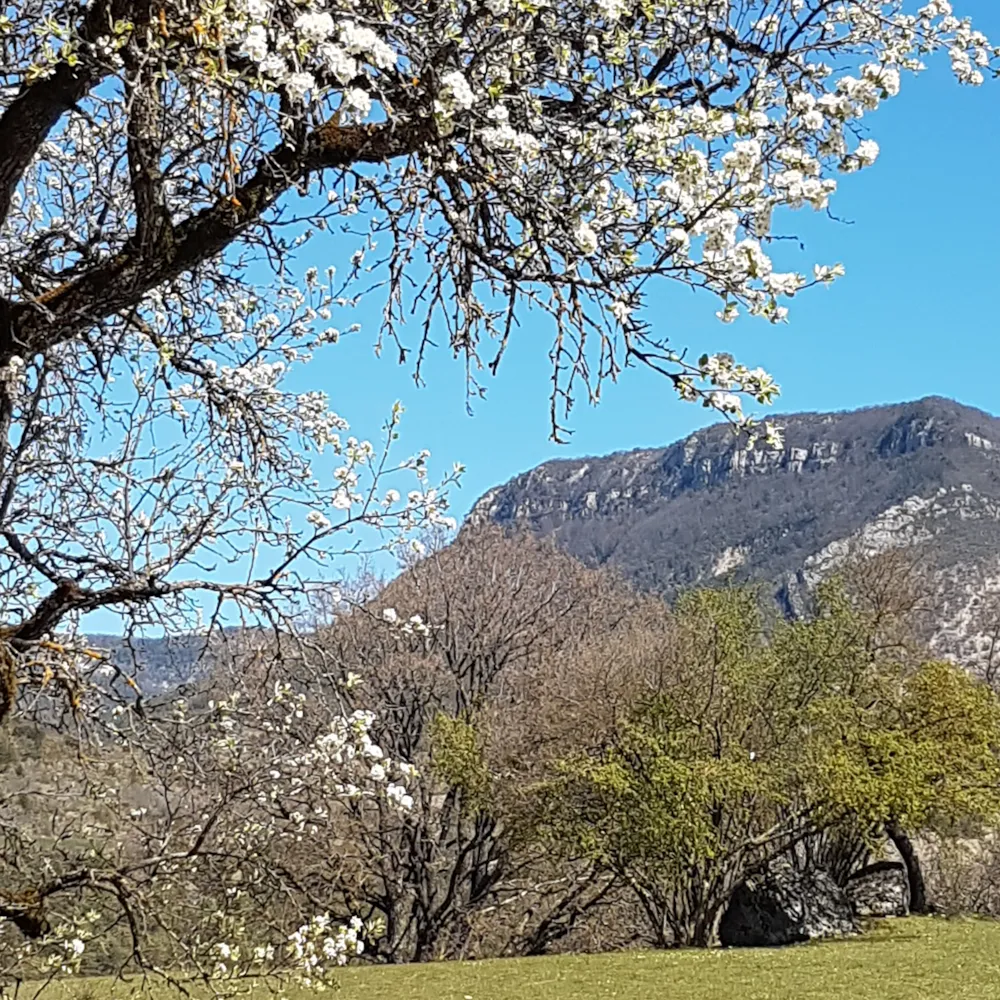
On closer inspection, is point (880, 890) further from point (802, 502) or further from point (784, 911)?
point (802, 502)

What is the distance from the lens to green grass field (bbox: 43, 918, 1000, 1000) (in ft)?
39.6

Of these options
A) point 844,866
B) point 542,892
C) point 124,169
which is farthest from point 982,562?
point 124,169

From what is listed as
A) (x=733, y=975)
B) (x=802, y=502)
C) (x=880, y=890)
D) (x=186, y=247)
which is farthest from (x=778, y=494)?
(x=186, y=247)

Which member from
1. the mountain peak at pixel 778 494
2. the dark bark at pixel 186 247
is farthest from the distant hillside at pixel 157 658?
the mountain peak at pixel 778 494

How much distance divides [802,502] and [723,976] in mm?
73022

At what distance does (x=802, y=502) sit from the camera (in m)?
83.6

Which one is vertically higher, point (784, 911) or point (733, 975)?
point (733, 975)

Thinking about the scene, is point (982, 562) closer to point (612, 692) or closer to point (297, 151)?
point (612, 692)

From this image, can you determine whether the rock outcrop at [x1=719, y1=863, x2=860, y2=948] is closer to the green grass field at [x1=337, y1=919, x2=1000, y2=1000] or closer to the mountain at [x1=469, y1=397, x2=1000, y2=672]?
the green grass field at [x1=337, y1=919, x2=1000, y2=1000]

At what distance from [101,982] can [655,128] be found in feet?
39.8

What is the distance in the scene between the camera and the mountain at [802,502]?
67.4 m

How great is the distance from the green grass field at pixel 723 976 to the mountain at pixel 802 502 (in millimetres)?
41100

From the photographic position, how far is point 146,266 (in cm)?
268

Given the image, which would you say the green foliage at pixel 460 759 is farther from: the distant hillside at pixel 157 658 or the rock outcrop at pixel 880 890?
the distant hillside at pixel 157 658
